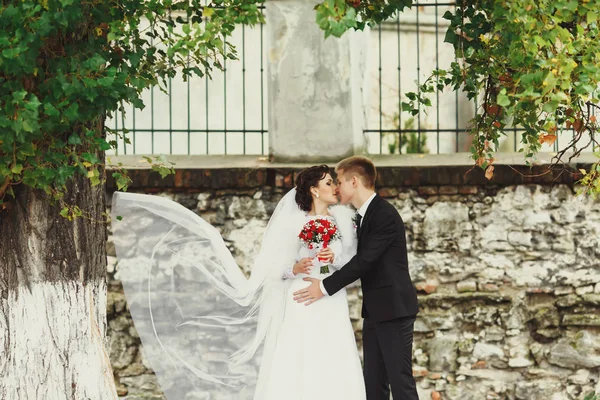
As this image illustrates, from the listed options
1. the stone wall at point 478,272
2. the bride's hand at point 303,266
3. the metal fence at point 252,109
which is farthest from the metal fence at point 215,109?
the bride's hand at point 303,266

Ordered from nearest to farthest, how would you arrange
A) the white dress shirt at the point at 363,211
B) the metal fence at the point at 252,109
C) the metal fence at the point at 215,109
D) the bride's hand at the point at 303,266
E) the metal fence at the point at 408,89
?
the white dress shirt at the point at 363,211 < the bride's hand at the point at 303,266 < the metal fence at the point at 252,109 < the metal fence at the point at 215,109 < the metal fence at the point at 408,89

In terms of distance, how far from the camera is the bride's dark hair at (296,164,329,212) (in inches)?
262

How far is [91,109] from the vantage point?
455 cm

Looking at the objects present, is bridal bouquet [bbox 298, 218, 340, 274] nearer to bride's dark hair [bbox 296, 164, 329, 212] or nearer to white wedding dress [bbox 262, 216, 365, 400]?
white wedding dress [bbox 262, 216, 365, 400]

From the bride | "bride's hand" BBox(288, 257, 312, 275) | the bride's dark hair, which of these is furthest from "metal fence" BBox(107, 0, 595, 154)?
"bride's hand" BBox(288, 257, 312, 275)

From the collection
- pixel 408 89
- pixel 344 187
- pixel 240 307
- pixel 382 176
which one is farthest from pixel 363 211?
pixel 408 89

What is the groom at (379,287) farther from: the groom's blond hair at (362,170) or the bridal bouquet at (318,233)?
the bridal bouquet at (318,233)

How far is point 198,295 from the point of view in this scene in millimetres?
6434

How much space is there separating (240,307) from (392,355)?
3.82 ft

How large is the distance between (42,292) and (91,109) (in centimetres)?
108

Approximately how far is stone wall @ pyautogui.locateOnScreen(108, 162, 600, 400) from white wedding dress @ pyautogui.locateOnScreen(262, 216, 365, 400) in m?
1.35

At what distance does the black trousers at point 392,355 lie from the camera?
6.15 metres

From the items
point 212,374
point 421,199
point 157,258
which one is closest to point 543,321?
point 421,199

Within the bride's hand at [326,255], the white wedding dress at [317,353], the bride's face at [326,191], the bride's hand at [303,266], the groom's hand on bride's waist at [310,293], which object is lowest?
the white wedding dress at [317,353]
